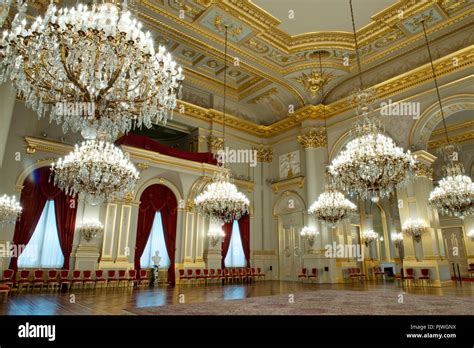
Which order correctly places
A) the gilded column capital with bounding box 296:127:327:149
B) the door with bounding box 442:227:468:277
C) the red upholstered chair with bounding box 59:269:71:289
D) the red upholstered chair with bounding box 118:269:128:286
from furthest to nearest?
the door with bounding box 442:227:468:277
the gilded column capital with bounding box 296:127:327:149
the red upholstered chair with bounding box 118:269:128:286
the red upholstered chair with bounding box 59:269:71:289

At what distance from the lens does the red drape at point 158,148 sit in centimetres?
960

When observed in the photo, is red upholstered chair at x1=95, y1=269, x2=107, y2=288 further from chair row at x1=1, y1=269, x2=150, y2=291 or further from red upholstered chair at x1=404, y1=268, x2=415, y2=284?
red upholstered chair at x1=404, y1=268, x2=415, y2=284

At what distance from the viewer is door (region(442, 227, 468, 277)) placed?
13.2 metres

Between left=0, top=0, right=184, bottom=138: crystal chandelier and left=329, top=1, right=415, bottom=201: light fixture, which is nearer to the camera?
left=0, top=0, right=184, bottom=138: crystal chandelier

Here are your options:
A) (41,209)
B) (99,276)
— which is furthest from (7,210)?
(99,276)

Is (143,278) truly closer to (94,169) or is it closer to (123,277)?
(123,277)

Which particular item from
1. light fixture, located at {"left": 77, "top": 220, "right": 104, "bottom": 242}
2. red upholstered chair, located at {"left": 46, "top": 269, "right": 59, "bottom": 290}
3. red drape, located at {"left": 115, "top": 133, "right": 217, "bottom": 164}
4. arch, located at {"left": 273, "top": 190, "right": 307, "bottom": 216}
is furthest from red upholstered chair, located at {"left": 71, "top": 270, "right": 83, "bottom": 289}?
arch, located at {"left": 273, "top": 190, "right": 307, "bottom": 216}

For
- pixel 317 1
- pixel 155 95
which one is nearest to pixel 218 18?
pixel 317 1

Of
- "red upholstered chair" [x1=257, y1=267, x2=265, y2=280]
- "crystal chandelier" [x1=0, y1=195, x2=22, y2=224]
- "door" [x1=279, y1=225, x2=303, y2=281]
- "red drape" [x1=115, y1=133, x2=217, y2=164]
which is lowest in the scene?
"red upholstered chair" [x1=257, y1=267, x2=265, y2=280]

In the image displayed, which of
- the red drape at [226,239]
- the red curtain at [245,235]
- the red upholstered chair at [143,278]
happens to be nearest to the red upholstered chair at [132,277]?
the red upholstered chair at [143,278]

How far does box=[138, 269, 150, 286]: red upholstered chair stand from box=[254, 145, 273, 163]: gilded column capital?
6.44m

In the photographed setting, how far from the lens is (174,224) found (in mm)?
10688

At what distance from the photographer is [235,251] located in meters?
12.2
